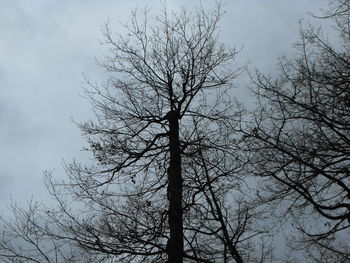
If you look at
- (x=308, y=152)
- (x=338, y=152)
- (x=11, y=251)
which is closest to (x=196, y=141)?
(x=308, y=152)

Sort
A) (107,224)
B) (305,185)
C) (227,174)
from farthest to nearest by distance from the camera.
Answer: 1. (305,185)
2. (227,174)
3. (107,224)

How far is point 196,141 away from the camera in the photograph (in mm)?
8586

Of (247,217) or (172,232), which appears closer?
(172,232)

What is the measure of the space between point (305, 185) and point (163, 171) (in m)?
2.98

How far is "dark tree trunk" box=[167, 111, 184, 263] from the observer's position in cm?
755

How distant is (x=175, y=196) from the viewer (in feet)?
26.1

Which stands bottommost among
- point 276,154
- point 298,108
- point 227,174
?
point 227,174

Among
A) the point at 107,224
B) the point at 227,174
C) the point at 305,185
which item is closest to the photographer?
the point at 107,224

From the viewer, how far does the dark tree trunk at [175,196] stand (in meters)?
7.55

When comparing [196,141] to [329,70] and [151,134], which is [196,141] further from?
[329,70]

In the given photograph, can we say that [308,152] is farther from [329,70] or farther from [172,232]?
[172,232]

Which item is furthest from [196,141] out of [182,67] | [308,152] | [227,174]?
[308,152]

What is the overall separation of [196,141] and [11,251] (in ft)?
14.3

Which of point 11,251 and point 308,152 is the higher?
point 308,152
